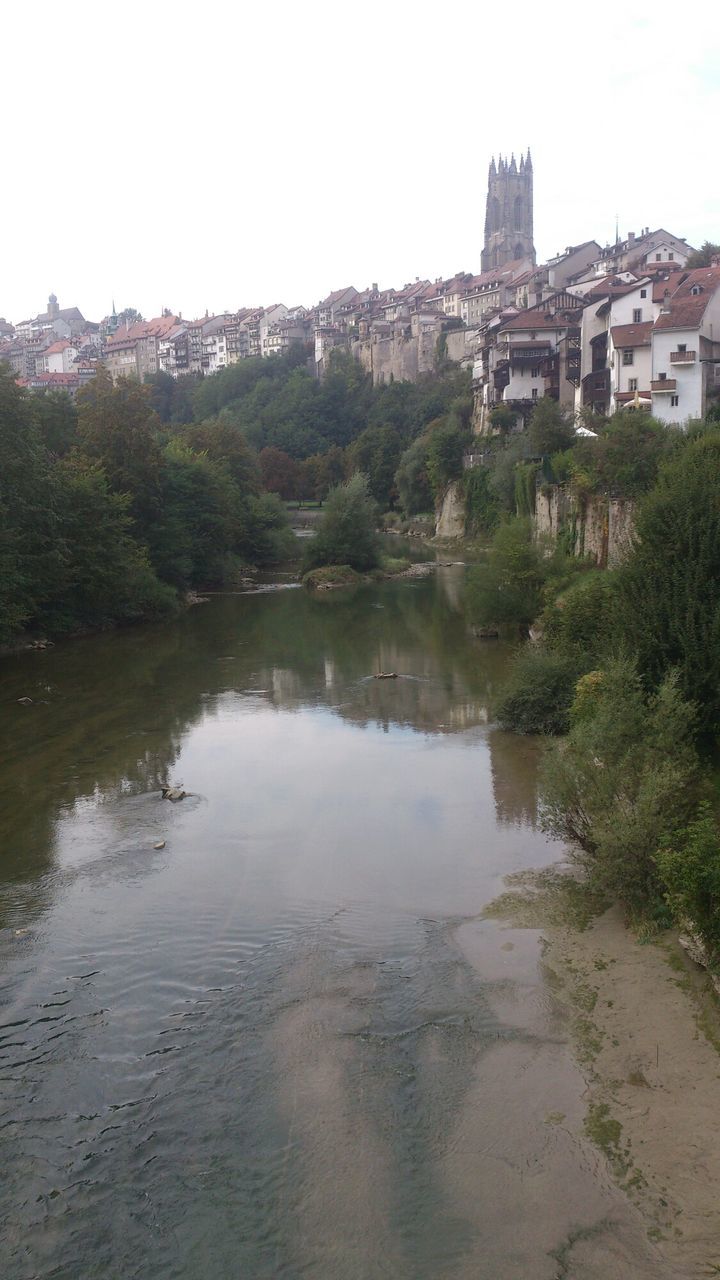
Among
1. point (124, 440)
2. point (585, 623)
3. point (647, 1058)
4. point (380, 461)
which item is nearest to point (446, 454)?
point (380, 461)

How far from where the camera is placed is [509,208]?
141 metres

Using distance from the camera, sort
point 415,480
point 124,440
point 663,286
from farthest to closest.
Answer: point 415,480 < point 663,286 < point 124,440

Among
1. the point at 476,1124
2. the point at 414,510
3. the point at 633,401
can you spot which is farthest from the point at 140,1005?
the point at 414,510

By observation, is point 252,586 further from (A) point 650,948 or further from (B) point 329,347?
(B) point 329,347

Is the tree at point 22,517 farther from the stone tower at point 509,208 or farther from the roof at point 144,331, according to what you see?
the stone tower at point 509,208

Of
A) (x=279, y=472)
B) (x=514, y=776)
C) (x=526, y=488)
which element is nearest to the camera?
(x=514, y=776)

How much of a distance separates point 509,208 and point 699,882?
148 metres

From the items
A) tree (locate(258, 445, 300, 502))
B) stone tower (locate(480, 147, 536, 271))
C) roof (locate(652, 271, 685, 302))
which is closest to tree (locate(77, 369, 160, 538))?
roof (locate(652, 271, 685, 302))

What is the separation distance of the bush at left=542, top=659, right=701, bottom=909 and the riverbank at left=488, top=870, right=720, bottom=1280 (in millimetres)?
699

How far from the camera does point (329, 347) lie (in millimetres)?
117750

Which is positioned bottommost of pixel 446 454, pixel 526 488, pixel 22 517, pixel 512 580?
pixel 512 580

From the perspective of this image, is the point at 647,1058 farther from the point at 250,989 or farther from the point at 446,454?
the point at 446,454

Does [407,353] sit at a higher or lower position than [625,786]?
higher

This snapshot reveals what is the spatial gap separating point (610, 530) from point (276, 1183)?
27.3 meters
